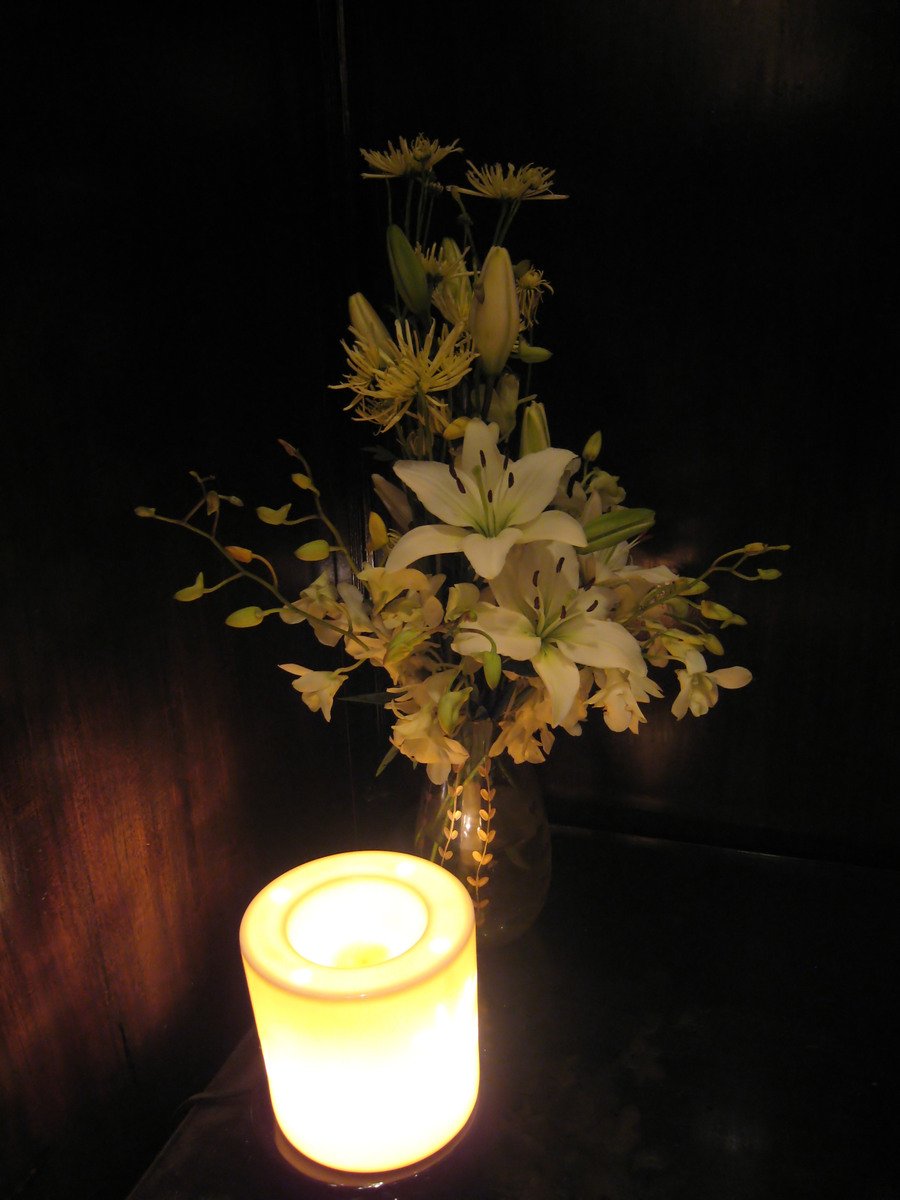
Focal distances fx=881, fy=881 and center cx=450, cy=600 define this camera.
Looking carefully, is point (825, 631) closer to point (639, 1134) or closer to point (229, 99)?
point (639, 1134)

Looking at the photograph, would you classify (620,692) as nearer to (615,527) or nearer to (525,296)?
(615,527)

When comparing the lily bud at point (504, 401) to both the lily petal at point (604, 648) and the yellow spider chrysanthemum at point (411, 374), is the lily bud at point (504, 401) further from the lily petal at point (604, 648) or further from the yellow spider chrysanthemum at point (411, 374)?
the lily petal at point (604, 648)

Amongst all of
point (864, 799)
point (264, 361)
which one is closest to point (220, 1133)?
point (264, 361)

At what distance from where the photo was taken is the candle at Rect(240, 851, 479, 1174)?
627 mm

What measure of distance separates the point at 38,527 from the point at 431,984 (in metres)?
0.42

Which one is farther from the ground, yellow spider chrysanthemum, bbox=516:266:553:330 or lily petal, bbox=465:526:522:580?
yellow spider chrysanthemum, bbox=516:266:553:330

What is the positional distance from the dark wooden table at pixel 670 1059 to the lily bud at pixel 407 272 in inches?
26.7

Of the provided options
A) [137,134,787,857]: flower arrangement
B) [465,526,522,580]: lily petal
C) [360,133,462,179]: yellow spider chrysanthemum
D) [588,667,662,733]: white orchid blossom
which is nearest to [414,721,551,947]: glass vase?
[137,134,787,857]: flower arrangement

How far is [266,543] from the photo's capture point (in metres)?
0.90

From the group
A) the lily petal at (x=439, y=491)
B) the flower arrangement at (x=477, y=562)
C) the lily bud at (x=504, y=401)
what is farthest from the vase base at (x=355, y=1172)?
the lily bud at (x=504, y=401)

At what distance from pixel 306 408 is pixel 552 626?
411 millimetres

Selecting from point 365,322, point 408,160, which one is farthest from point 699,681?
point 408,160

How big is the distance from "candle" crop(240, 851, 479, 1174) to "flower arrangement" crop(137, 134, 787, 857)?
13cm

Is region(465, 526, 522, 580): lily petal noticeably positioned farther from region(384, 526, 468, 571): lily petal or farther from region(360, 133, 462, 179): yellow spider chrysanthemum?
region(360, 133, 462, 179): yellow spider chrysanthemum
